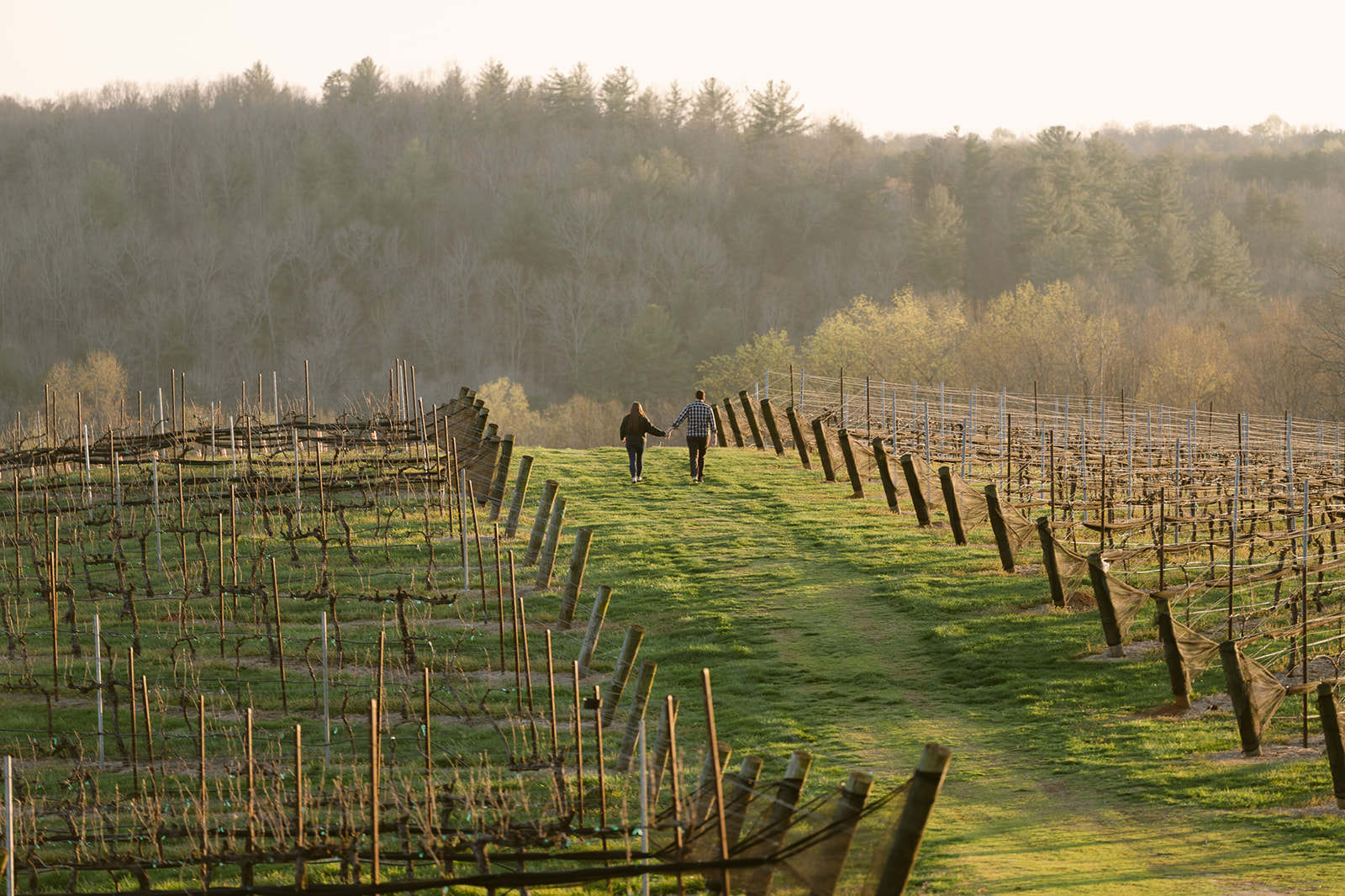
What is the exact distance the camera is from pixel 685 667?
14.4 meters

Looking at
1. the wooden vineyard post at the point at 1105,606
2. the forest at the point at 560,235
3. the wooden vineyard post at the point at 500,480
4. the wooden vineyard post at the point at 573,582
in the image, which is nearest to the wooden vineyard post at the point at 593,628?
the wooden vineyard post at the point at 573,582

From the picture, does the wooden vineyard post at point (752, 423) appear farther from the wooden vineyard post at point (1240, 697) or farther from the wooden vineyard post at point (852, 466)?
the wooden vineyard post at point (1240, 697)

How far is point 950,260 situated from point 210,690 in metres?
68.0

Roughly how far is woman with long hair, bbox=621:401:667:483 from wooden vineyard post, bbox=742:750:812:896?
48.8ft

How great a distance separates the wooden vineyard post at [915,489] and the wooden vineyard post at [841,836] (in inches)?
519

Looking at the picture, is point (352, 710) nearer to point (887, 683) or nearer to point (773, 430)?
point (887, 683)

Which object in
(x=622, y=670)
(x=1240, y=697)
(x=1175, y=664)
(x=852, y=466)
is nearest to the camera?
(x=1240, y=697)

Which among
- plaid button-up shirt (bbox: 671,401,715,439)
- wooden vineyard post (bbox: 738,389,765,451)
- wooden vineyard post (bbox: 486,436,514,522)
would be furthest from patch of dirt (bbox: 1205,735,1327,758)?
wooden vineyard post (bbox: 738,389,765,451)

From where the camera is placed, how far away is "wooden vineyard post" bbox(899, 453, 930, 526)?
1998cm

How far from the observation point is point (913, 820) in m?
6.78

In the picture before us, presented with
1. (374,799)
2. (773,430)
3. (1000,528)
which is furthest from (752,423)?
(374,799)

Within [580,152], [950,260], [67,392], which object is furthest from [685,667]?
[580,152]

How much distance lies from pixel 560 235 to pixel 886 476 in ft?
206

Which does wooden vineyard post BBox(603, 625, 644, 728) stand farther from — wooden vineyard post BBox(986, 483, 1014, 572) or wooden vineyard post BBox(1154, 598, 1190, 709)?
wooden vineyard post BBox(986, 483, 1014, 572)
